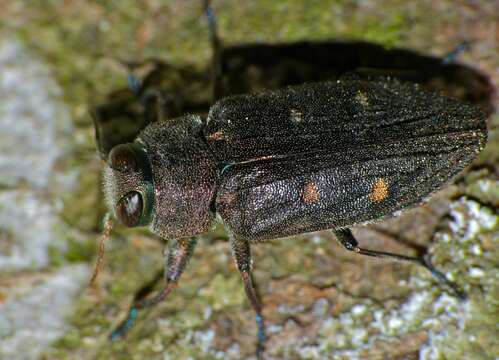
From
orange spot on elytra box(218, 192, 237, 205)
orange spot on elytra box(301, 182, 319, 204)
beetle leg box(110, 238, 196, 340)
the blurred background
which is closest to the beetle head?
beetle leg box(110, 238, 196, 340)

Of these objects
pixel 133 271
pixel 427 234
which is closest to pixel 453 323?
pixel 427 234

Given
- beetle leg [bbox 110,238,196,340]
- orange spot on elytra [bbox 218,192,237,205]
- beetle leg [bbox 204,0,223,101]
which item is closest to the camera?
orange spot on elytra [bbox 218,192,237,205]

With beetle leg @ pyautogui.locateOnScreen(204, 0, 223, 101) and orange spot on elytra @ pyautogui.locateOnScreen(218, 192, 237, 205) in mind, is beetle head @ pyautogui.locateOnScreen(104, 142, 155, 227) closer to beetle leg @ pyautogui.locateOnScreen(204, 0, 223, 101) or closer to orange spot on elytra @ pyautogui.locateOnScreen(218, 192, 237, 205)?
orange spot on elytra @ pyautogui.locateOnScreen(218, 192, 237, 205)

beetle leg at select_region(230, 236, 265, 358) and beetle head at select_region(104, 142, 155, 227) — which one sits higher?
beetle head at select_region(104, 142, 155, 227)

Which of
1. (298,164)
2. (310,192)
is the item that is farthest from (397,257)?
(298,164)

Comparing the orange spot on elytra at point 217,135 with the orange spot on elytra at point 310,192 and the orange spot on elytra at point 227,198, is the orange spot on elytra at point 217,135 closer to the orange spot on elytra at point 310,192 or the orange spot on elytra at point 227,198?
the orange spot on elytra at point 227,198

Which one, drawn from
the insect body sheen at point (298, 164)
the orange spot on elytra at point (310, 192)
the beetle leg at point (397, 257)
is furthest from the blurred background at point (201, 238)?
the orange spot on elytra at point (310, 192)

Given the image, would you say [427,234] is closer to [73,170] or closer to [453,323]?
[453,323]
